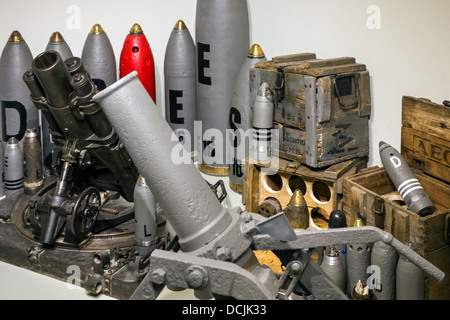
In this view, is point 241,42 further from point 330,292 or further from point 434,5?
point 330,292

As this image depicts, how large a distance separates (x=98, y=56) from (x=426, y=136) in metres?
2.32

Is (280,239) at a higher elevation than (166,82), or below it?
below

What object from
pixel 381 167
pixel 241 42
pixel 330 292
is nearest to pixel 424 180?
pixel 381 167

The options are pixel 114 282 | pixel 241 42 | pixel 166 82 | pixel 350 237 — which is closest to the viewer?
pixel 350 237

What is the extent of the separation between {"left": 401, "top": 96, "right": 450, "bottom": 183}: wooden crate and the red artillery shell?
192cm

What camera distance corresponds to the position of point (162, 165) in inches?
101

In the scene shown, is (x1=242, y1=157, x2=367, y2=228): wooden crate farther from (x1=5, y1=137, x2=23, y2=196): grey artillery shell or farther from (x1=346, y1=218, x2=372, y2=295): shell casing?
(x1=5, y1=137, x2=23, y2=196): grey artillery shell

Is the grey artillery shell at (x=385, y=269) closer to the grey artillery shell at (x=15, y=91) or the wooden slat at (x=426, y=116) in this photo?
the wooden slat at (x=426, y=116)

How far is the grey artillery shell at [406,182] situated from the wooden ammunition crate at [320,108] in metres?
0.29

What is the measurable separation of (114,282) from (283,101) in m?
1.44

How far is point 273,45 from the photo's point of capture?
4715 mm

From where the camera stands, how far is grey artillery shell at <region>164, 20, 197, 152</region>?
4.88m

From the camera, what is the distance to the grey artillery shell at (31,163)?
14.4 ft

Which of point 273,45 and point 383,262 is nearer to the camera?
point 383,262
